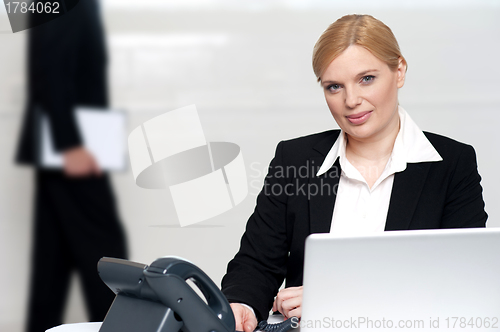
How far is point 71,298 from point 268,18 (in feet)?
6.23

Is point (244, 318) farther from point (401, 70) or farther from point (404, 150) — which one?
point (401, 70)

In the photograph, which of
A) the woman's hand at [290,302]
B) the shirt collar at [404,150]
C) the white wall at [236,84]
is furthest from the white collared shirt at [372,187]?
the white wall at [236,84]

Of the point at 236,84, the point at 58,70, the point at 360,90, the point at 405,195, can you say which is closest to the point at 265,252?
the point at 405,195

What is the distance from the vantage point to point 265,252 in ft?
5.20

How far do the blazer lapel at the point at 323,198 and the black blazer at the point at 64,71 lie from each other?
5.71 ft

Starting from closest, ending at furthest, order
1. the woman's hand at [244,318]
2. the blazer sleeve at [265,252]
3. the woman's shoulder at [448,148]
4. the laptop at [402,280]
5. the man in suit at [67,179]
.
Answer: the laptop at [402,280]
the woman's hand at [244,318]
the blazer sleeve at [265,252]
the woman's shoulder at [448,148]
the man in suit at [67,179]

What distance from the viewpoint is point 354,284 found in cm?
84

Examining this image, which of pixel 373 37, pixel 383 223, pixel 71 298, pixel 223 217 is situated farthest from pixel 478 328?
pixel 71 298

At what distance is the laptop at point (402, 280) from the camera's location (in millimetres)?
816

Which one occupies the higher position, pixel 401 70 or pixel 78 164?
pixel 401 70

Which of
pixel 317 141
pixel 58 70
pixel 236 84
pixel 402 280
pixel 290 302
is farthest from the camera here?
pixel 236 84

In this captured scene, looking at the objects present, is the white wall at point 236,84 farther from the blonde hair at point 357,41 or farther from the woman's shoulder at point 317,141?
the blonde hair at point 357,41

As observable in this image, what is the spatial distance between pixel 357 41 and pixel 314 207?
486 mm

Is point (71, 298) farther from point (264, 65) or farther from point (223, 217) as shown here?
point (264, 65)
